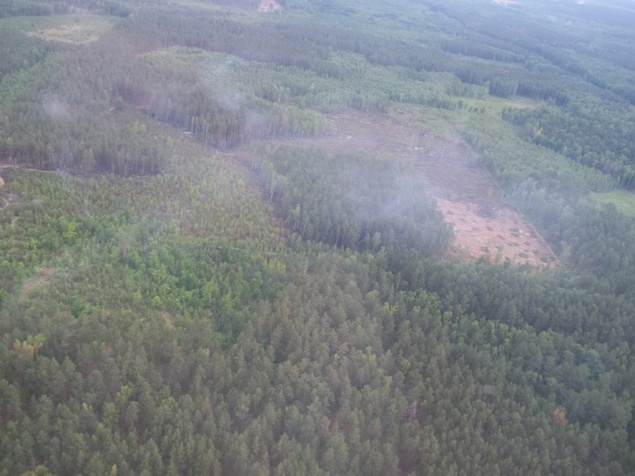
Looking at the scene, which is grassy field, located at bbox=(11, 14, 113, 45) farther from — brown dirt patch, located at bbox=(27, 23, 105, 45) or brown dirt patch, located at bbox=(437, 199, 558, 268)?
brown dirt patch, located at bbox=(437, 199, 558, 268)

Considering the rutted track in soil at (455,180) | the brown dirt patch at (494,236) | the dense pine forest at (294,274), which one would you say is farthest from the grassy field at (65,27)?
the brown dirt patch at (494,236)

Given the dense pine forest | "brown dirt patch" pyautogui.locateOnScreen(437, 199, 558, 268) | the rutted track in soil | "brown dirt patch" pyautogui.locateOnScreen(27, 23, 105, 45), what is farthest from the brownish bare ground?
"brown dirt patch" pyautogui.locateOnScreen(27, 23, 105, 45)

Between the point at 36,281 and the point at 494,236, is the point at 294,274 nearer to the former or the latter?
the point at 36,281

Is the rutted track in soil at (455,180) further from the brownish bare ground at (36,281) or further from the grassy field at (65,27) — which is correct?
the grassy field at (65,27)

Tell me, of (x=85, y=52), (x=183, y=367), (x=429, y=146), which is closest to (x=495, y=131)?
(x=429, y=146)

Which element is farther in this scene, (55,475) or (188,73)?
(188,73)

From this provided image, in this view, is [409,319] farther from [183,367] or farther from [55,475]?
[55,475]
